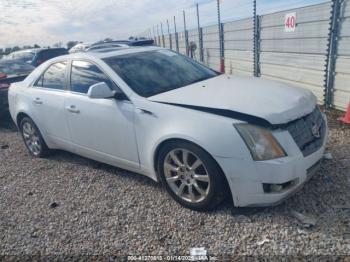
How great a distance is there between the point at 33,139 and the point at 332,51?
17.9 feet

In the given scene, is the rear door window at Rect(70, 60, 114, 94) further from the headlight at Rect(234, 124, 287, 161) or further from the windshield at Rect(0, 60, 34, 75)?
the windshield at Rect(0, 60, 34, 75)

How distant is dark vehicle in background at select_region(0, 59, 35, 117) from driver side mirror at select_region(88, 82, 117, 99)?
16.7 feet

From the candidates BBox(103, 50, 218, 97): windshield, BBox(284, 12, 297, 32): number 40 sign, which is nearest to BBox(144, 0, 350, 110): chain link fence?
BBox(284, 12, 297, 32): number 40 sign

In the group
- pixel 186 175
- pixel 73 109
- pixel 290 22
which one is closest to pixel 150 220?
pixel 186 175

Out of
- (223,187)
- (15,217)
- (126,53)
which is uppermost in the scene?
(126,53)

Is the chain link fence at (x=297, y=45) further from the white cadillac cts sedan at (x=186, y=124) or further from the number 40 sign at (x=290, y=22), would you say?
the white cadillac cts sedan at (x=186, y=124)

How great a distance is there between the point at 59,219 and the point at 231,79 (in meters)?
2.53

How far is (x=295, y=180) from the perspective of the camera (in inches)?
112

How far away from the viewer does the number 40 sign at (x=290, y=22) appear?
275 inches

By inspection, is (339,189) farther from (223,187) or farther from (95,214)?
(95,214)

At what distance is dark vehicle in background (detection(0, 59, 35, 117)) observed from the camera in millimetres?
7539

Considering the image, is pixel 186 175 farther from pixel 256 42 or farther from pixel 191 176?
pixel 256 42

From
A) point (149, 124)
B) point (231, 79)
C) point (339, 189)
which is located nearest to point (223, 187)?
point (149, 124)

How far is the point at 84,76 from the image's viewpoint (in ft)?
13.3
